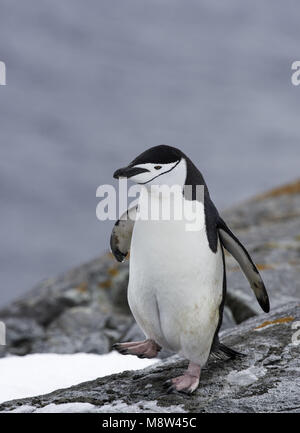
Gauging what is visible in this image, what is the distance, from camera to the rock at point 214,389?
3.67 m

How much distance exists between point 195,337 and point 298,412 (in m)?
0.76

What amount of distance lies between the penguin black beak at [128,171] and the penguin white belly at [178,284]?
1.08 feet

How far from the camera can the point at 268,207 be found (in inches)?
510

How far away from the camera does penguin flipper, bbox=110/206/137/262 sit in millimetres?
4305

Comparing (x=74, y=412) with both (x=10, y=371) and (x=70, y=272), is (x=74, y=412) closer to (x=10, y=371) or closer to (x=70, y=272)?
(x=10, y=371)

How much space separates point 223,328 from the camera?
6.88m

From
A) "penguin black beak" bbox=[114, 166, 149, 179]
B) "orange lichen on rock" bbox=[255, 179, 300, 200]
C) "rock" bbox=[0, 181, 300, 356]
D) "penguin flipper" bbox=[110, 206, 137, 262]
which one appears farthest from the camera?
"orange lichen on rock" bbox=[255, 179, 300, 200]

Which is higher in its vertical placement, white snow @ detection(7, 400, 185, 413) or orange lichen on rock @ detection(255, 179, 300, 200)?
orange lichen on rock @ detection(255, 179, 300, 200)

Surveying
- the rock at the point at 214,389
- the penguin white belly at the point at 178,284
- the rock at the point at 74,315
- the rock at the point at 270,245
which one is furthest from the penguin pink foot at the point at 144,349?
the rock at the point at 74,315

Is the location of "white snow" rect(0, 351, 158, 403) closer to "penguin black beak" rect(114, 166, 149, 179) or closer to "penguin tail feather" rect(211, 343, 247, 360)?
"penguin tail feather" rect(211, 343, 247, 360)

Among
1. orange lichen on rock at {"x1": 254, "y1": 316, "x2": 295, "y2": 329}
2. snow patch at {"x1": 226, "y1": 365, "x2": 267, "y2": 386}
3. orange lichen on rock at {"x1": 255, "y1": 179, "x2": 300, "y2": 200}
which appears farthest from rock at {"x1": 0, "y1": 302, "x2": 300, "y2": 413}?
orange lichen on rock at {"x1": 255, "y1": 179, "x2": 300, "y2": 200}

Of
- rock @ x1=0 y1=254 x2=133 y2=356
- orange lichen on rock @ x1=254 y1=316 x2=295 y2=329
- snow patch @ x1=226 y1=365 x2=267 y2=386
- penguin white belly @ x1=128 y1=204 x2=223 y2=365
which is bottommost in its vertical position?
rock @ x1=0 y1=254 x2=133 y2=356

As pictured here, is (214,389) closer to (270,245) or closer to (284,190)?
(270,245)

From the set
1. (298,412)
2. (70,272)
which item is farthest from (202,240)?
(70,272)
